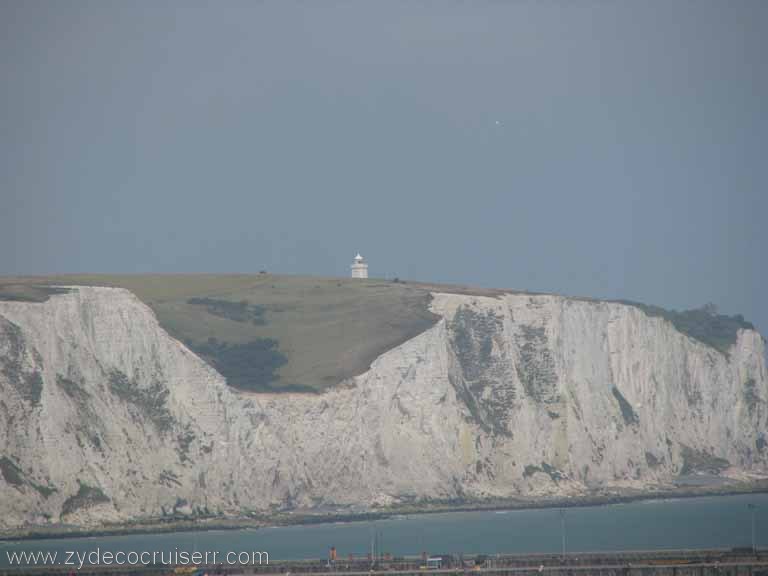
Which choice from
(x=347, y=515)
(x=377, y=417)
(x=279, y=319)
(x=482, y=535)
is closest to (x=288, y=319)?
(x=279, y=319)

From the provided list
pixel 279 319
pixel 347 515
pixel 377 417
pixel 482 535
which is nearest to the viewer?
pixel 482 535

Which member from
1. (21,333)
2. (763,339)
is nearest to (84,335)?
(21,333)

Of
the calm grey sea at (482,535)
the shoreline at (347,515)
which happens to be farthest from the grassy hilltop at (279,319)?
the calm grey sea at (482,535)

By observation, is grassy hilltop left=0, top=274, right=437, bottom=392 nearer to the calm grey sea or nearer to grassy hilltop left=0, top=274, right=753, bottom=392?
grassy hilltop left=0, top=274, right=753, bottom=392

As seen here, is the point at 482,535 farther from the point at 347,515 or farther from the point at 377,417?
the point at 377,417

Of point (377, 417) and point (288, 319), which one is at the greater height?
point (288, 319)

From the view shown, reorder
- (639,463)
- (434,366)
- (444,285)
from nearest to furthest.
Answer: (434,366)
(639,463)
(444,285)

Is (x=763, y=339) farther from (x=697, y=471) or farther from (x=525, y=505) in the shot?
(x=525, y=505)
